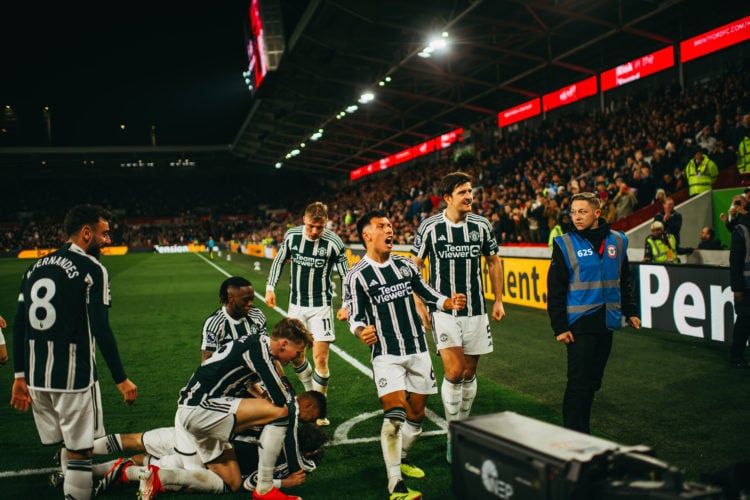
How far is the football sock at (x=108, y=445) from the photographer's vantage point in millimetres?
4551

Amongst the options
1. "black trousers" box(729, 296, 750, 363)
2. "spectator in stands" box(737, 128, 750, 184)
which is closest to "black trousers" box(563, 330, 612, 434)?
"black trousers" box(729, 296, 750, 363)

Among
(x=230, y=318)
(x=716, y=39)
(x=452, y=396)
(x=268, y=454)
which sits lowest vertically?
(x=268, y=454)

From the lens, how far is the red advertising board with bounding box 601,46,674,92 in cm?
2181

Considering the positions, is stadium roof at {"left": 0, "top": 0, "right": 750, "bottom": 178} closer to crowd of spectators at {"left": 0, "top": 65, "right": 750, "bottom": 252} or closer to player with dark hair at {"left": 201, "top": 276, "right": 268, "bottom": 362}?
crowd of spectators at {"left": 0, "top": 65, "right": 750, "bottom": 252}

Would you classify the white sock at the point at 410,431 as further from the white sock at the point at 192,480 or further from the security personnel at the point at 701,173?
the security personnel at the point at 701,173

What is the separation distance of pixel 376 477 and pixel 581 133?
2241 centimetres

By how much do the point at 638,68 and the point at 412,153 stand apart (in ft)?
71.7

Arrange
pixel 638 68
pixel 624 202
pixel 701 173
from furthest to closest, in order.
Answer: pixel 638 68, pixel 624 202, pixel 701 173

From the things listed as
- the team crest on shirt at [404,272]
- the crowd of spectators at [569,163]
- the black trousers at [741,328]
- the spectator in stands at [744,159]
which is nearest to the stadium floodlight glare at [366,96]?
the crowd of spectators at [569,163]

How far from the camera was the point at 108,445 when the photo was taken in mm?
4613

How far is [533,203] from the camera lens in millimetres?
17859

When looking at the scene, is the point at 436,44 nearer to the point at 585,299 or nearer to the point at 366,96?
the point at 366,96

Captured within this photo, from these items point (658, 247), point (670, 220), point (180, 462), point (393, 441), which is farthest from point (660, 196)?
point (180, 462)

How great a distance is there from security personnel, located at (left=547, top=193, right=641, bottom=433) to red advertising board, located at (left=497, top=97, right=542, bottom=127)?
85.7 feet
